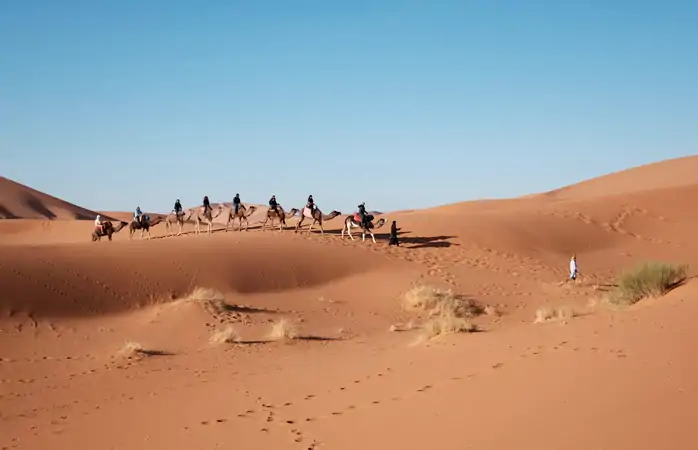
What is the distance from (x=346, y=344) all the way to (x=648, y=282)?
24.1 feet

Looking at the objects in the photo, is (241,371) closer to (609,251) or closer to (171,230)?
(609,251)

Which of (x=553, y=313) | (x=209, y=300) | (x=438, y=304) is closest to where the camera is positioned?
(x=553, y=313)

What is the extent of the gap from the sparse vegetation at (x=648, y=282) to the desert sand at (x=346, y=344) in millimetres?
663

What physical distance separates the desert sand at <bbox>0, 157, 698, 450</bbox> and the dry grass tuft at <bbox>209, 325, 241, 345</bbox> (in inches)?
1.5

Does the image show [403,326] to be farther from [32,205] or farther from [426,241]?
[32,205]

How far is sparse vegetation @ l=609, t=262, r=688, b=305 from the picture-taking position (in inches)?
611

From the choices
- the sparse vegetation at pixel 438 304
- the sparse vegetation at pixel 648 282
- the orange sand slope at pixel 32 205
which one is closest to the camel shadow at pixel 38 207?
the orange sand slope at pixel 32 205

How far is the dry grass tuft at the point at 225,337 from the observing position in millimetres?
17016

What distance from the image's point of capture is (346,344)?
17016mm

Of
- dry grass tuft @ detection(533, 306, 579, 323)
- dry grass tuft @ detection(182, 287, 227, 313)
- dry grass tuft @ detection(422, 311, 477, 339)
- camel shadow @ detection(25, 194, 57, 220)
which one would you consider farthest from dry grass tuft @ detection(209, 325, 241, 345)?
camel shadow @ detection(25, 194, 57, 220)

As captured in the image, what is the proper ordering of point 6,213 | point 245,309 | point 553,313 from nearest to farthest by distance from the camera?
point 553,313
point 245,309
point 6,213

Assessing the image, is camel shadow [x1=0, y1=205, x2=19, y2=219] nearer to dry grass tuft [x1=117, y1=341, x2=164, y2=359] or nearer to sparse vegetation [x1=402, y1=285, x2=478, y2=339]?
sparse vegetation [x1=402, y1=285, x2=478, y2=339]

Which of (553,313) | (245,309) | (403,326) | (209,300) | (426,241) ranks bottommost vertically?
(403,326)

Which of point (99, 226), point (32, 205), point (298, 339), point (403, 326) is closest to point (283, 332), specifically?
point (298, 339)
